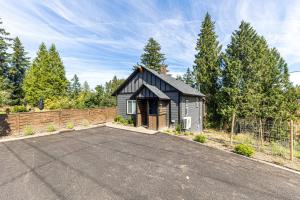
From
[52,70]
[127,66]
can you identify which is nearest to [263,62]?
[127,66]

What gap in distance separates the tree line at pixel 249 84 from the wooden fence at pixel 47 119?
578 inches

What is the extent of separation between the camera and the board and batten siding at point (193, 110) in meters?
13.5

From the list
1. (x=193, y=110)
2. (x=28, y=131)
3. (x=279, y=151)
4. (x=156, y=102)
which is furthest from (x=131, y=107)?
(x=279, y=151)

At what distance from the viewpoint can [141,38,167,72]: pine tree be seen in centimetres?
3828

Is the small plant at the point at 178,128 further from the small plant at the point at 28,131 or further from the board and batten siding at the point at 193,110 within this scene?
the small plant at the point at 28,131

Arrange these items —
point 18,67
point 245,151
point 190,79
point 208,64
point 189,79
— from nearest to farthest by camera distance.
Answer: point 245,151, point 208,64, point 18,67, point 190,79, point 189,79

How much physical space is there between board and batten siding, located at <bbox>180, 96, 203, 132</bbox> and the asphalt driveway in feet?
19.2

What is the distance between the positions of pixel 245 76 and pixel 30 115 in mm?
22868

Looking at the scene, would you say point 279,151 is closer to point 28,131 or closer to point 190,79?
point 28,131

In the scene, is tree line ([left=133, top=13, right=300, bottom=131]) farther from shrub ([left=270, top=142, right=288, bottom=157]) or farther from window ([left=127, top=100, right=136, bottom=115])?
window ([left=127, top=100, right=136, bottom=115])

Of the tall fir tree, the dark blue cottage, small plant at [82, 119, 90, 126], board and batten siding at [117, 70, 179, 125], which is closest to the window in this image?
the dark blue cottage

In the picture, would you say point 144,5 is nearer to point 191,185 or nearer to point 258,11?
point 258,11

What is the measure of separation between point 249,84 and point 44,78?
35.1m

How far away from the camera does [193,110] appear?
15961 mm
